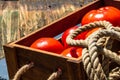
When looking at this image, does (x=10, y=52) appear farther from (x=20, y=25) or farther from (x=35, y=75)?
(x=20, y=25)

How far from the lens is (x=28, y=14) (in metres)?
3.01

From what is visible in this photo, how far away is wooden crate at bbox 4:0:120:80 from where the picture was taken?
0.88m

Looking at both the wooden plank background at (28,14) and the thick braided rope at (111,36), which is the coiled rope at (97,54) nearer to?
the thick braided rope at (111,36)

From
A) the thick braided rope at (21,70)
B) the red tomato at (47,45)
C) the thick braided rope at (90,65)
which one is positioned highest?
the thick braided rope at (90,65)

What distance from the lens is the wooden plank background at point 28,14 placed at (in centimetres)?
280

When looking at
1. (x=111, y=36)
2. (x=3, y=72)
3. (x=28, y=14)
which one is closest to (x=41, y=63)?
(x=111, y=36)

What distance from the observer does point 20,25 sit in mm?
3111

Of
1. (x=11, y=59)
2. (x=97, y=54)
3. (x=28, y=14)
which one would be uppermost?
(x=97, y=54)

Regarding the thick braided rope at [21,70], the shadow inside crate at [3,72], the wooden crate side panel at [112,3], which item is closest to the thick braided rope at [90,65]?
the thick braided rope at [21,70]

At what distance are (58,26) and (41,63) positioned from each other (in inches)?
11.9

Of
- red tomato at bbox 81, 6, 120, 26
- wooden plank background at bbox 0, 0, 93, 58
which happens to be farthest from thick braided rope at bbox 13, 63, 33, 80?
wooden plank background at bbox 0, 0, 93, 58

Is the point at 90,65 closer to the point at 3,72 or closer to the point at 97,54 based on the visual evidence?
the point at 97,54

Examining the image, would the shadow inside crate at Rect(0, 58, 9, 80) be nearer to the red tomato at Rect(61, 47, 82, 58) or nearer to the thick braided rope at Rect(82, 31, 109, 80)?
the red tomato at Rect(61, 47, 82, 58)

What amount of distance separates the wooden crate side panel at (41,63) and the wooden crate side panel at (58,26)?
8cm
